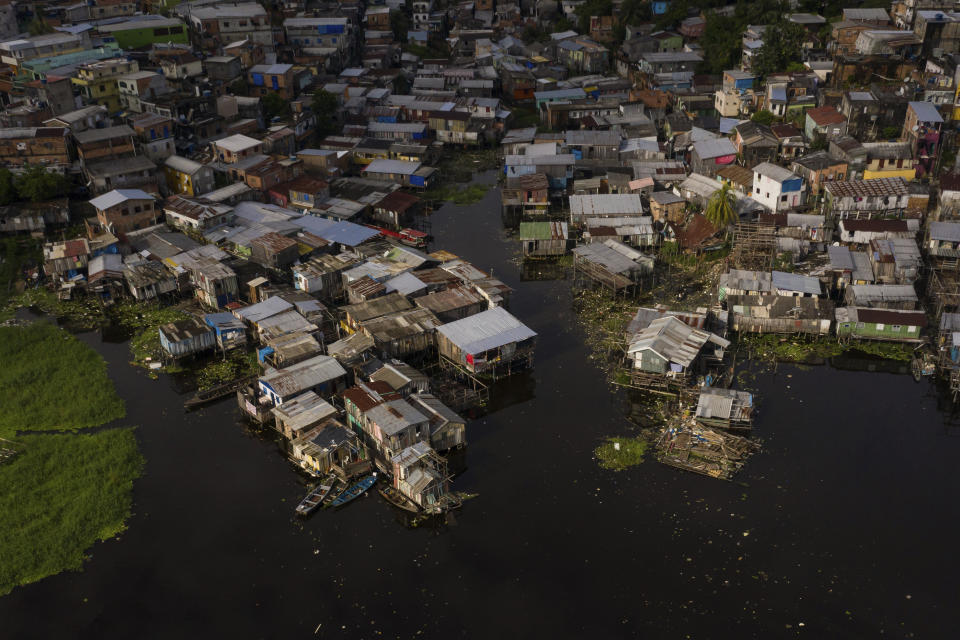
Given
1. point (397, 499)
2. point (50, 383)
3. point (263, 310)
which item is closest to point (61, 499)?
point (50, 383)

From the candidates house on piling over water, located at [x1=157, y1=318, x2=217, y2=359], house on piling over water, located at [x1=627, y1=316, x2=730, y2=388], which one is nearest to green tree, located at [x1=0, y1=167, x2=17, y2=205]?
house on piling over water, located at [x1=157, y1=318, x2=217, y2=359]

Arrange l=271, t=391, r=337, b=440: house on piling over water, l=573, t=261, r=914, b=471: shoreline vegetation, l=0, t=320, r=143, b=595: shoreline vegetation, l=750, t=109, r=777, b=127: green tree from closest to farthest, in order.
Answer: l=0, t=320, r=143, b=595: shoreline vegetation → l=271, t=391, r=337, b=440: house on piling over water → l=573, t=261, r=914, b=471: shoreline vegetation → l=750, t=109, r=777, b=127: green tree

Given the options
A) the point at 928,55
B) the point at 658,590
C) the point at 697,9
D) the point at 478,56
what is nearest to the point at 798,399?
the point at 658,590

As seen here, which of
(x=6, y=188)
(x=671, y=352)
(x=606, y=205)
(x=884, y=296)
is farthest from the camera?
(x=606, y=205)

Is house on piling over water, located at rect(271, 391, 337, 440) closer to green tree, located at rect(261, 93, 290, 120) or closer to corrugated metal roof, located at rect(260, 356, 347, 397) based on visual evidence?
corrugated metal roof, located at rect(260, 356, 347, 397)

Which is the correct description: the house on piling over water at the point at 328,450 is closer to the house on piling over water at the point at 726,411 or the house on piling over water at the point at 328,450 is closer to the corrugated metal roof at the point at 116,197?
the house on piling over water at the point at 726,411

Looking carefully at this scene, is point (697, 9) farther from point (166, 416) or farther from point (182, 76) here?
point (166, 416)

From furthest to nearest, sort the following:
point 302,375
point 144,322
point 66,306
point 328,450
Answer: point 66,306, point 144,322, point 302,375, point 328,450

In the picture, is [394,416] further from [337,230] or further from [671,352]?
[337,230]

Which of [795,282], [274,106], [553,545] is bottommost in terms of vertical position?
[553,545]
